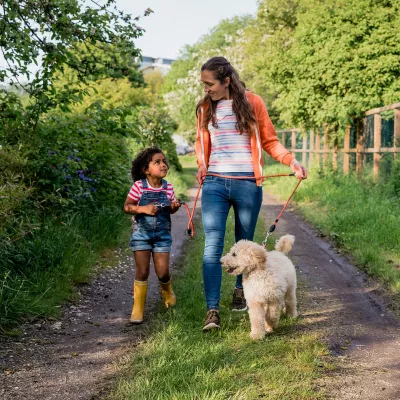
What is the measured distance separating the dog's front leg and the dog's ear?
31cm

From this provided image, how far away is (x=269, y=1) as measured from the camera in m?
22.1

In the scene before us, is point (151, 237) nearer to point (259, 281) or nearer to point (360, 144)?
point (259, 281)

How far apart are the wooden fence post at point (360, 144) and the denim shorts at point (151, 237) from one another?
10205 millimetres

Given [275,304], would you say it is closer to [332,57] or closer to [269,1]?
[332,57]

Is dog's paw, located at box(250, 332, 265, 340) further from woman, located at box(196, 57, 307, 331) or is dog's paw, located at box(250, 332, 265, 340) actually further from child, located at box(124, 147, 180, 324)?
child, located at box(124, 147, 180, 324)

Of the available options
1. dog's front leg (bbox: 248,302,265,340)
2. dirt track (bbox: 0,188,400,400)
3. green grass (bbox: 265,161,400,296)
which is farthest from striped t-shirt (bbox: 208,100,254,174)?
green grass (bbox: 265,161,400,296)

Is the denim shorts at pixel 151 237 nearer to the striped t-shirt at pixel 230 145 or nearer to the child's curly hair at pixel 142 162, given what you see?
the child's curly hair at pixel 142 162

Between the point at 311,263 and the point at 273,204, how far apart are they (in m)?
6.96

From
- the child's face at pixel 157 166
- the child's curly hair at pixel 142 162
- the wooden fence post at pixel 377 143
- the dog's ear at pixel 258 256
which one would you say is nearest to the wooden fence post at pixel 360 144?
the wooden fence post at pixel 377 143

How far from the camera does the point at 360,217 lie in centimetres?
937

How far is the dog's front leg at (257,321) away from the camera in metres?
4.43

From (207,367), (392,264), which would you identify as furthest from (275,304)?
(392,264)

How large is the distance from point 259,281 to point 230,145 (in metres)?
1.14

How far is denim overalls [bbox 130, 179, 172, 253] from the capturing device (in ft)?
17.0
